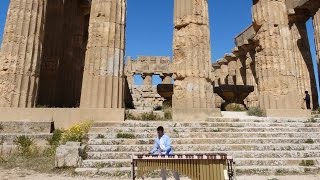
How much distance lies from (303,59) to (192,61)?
13.7 m

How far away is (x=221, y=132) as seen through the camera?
9047 mm

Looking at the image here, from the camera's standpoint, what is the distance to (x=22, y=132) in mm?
8773

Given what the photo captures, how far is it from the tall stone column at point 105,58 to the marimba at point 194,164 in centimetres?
553

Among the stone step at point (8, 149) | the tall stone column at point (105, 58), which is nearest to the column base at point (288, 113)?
the tall stone column at point (105, 58)

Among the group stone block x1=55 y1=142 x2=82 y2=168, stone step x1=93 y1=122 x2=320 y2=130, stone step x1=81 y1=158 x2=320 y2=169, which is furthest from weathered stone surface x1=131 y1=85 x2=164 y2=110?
stone block x1=55 y1=142 x2=82 y2=168

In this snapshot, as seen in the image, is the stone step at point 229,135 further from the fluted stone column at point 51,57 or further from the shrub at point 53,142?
the fluted stone column at point 51,57

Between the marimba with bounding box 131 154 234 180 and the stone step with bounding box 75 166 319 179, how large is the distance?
5.10ft

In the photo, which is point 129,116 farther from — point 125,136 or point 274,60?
point 274,60

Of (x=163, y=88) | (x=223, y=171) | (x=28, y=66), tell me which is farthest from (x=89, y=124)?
(x=163, y=88)

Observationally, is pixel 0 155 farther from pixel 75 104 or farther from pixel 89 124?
pixel 75 104

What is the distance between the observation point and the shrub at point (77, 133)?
26.7 feet

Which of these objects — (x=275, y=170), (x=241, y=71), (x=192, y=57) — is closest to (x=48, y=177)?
(x=275, y=170)

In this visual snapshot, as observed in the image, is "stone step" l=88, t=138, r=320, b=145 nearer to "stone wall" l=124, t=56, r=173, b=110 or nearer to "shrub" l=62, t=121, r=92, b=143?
"shrub" l=62, t=121, r=92, b=143

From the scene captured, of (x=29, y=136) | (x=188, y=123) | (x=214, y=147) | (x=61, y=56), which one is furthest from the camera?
(x=61, y=56)
